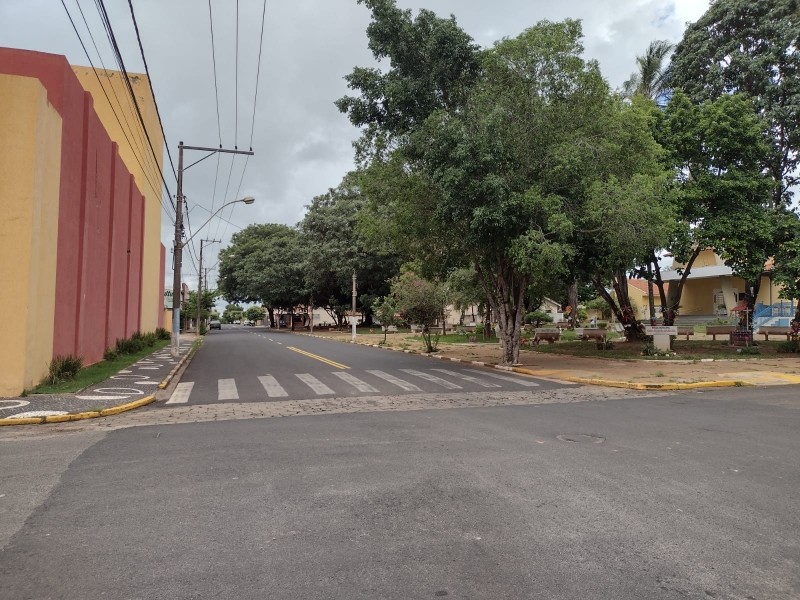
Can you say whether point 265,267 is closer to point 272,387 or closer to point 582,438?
point 272,387

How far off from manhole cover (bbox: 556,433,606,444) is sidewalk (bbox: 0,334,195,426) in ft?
26.6

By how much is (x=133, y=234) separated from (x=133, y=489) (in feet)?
78.9

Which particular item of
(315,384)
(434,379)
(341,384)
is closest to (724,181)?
(434,379)

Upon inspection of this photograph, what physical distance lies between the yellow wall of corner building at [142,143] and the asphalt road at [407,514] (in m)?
24.0

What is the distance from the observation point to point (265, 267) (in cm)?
6594

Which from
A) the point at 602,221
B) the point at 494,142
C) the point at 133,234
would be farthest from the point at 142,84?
the point at 602,221

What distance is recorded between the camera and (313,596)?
327 centimetres

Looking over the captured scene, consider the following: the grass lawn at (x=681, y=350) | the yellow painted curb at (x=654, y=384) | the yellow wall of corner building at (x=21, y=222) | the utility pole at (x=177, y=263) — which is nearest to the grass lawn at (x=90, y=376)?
the yellow wall of corner building at (x=21, y=222)

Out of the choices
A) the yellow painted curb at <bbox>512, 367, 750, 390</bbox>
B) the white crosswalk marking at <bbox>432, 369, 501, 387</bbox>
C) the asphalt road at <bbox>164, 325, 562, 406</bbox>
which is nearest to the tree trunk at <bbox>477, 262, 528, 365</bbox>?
the asphalt road at <bbox>164, 325, 562, 406</bbox>

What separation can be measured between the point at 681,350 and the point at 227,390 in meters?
18.5

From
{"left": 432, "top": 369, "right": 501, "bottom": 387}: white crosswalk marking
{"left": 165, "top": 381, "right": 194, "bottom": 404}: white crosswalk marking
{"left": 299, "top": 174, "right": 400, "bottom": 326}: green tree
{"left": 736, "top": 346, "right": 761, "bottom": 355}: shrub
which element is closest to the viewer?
{"left": 165, "top": 381, "right": 194, "bottom": 404}: white crosswalk marking

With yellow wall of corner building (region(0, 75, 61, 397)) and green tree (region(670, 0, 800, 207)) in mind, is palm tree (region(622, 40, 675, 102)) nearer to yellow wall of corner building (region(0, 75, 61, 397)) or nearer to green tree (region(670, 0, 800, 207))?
green tree (region(670, 0, 800, 207))

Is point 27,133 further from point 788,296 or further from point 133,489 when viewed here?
point 788,296

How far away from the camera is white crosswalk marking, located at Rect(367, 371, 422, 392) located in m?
13.3
